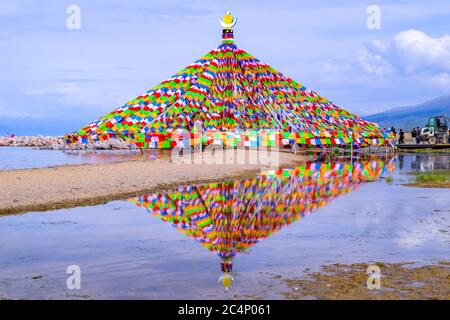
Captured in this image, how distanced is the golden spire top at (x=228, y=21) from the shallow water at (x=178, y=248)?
1371 inches

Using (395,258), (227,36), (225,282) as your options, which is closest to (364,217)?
(395,258)

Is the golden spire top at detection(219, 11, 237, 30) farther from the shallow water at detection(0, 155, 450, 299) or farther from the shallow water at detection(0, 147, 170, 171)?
the shallow water at detection(0, 155, 450, 299)

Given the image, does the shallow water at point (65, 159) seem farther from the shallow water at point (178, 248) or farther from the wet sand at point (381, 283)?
the wet sand at point (381, 283)

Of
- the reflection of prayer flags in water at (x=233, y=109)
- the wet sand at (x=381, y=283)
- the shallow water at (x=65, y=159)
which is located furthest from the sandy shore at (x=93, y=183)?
the reflection of prayer flags in water at (x=233, y=109)

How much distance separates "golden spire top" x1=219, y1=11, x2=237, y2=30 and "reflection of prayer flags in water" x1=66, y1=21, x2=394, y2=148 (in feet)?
2.97

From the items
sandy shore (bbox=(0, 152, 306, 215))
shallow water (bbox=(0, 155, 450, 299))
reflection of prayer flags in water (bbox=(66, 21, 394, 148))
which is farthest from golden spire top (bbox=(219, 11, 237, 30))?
shallow water (bbox=(0, 155, 450, 299))

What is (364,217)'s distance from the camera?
2056 centimetres

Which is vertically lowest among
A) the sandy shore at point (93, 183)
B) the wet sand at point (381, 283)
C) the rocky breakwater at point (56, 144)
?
the wet sand at point (381, 283)

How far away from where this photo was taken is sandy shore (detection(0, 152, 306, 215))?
75.9ft

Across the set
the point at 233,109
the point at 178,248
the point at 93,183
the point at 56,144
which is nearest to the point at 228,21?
the point at 233,109

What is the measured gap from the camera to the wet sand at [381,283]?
11.2 metres
